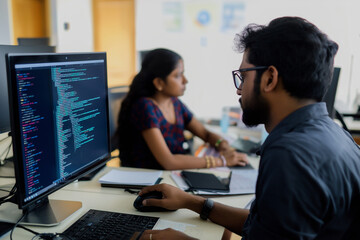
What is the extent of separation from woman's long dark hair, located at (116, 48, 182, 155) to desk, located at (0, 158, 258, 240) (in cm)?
51

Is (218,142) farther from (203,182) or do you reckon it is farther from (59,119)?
(59,119)

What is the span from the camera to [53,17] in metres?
3.66

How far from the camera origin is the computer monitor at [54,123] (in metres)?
0.80

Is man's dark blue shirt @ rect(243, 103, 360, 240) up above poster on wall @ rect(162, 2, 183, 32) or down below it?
below

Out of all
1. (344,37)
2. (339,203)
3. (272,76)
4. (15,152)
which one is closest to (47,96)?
(15,152)

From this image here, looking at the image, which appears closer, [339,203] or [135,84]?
[339,203]

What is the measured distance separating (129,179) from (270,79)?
2.39 feet

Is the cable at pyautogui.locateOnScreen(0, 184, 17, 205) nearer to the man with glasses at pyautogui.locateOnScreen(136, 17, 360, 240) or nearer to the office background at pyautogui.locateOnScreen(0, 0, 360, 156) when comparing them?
the man with glasses at pyautogui.locateOnScreen(136, 17, 360, 240)

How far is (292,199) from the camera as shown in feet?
2.11

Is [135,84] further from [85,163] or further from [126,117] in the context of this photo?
[85,163]

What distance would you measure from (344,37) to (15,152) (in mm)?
3170

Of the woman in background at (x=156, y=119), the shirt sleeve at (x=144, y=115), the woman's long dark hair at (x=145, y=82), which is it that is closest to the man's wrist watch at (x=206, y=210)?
the woman in background at (x=156, y=119)

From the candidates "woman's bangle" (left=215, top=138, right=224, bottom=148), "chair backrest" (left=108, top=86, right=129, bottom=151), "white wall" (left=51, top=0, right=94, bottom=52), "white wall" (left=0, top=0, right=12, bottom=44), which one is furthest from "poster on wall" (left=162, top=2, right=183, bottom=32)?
"white wall" (left=0, top=0, right=12, bottom=44)

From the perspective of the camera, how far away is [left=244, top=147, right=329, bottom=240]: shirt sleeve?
65cm
